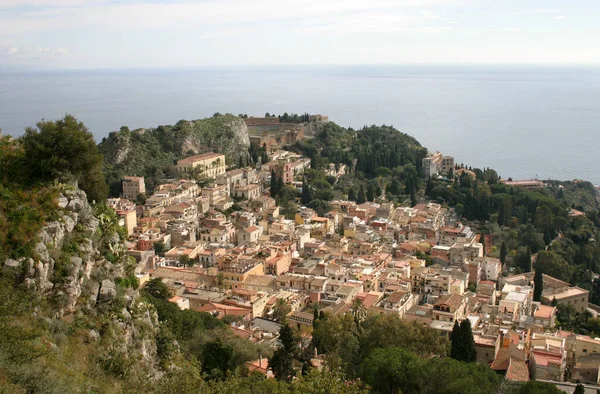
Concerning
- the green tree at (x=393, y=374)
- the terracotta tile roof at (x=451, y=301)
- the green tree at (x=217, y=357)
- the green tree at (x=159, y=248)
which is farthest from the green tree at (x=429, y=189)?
the green tree at (x=217, y=357)

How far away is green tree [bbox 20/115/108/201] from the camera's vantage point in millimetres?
9961

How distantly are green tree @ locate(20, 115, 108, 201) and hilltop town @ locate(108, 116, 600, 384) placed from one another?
19.8 feet

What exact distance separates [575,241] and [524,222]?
3.11 metres

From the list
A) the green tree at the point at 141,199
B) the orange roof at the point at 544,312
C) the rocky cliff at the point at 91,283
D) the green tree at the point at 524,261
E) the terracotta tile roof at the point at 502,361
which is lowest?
the green tree at the point at 524,261

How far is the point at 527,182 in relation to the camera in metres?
46.0

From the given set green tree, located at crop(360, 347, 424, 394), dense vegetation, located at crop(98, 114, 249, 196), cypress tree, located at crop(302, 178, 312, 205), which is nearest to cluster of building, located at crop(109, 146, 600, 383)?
dense vegetation, located at crop(98, 114, 249, 196)

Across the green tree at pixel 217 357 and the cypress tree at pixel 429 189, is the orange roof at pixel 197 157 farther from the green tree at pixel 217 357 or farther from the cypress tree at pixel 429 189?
the green tree at pixel 217 357

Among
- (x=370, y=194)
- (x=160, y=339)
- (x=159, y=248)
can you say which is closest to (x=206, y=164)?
(x=370, y=194)

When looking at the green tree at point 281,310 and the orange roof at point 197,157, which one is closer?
the green tree at point 281,310

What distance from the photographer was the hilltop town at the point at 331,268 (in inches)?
687

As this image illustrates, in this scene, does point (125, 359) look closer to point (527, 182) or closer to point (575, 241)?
point (575, 241)

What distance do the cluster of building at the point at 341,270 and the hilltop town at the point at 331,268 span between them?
0.19 ft

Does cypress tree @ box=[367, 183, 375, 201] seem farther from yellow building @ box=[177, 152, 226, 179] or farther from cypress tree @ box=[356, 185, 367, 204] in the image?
yellow building @ box=[177, 152, 226, 179]

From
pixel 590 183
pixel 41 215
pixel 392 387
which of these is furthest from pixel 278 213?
pixel 590 183
